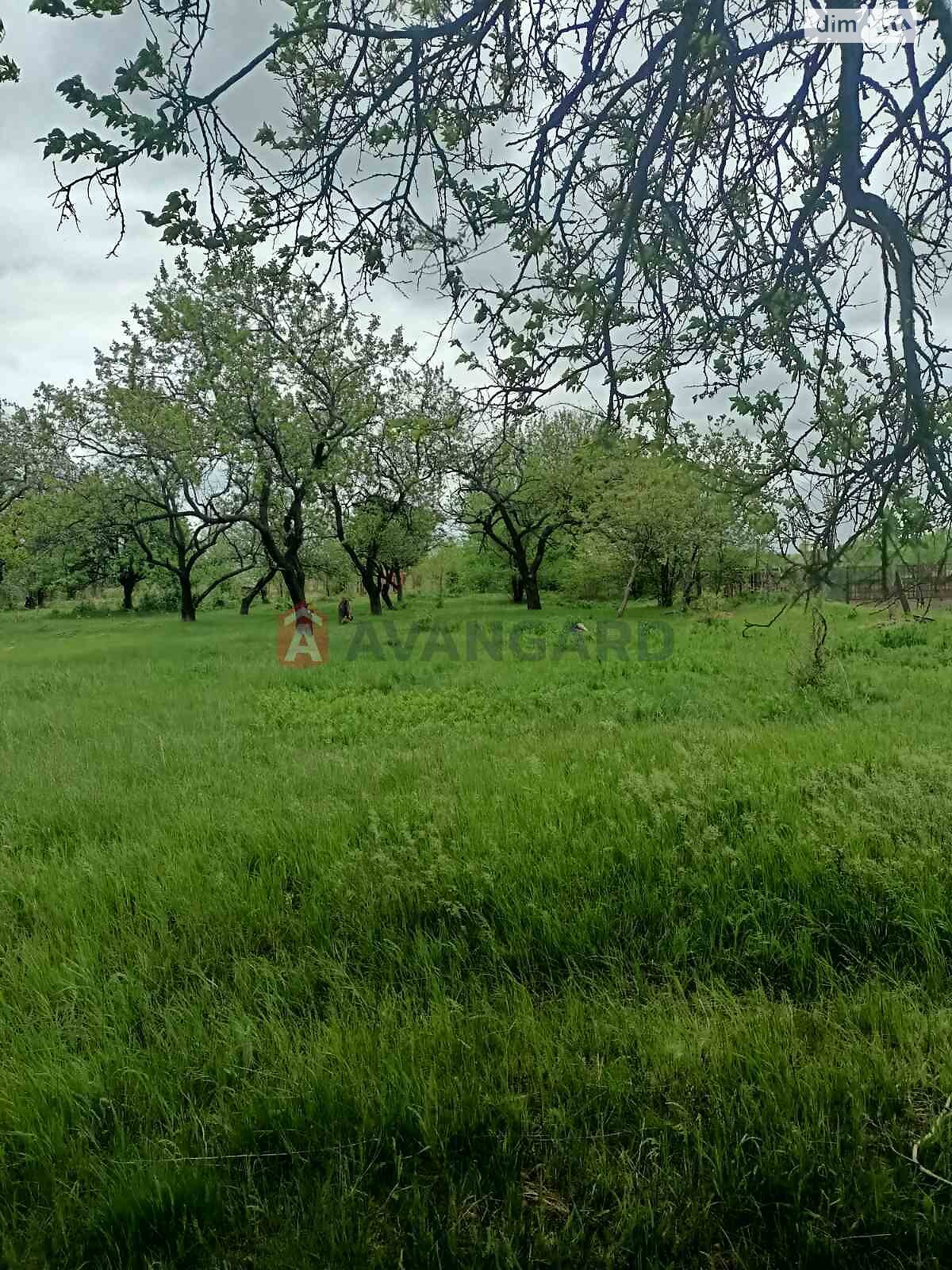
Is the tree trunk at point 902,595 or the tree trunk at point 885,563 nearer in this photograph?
the tree trunk at point 885,563

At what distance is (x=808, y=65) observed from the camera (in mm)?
2936

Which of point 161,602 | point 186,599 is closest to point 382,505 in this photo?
point 186,599

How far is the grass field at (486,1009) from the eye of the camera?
61.5 inches

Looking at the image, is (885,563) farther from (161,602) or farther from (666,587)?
(161,602)

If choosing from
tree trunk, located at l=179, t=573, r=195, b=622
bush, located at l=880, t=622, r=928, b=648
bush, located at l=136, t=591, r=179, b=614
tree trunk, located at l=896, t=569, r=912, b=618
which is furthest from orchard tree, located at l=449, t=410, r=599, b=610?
bush, located at l=136, t=591, r=179, b=614

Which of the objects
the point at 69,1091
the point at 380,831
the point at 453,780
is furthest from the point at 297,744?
the point at 69,1091

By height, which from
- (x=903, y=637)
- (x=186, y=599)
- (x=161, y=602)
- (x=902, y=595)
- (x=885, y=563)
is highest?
(x=161, y=602)

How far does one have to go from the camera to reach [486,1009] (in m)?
2.26

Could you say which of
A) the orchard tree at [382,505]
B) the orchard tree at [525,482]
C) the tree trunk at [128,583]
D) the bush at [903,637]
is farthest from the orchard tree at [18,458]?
the bush at [903,637]

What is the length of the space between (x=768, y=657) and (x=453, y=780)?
8.57m

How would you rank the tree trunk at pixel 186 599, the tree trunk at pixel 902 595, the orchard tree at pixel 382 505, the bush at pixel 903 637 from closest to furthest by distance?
1. the tree trunk at pixel 902 595
2. the bush at pixel 903 637
3. the orchard tree at pixel 382 505
4. the tree trunk at pixel 186 599

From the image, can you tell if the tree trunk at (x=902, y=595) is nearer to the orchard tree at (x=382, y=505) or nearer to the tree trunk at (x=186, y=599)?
the orchard tree at (x=382, y=505)

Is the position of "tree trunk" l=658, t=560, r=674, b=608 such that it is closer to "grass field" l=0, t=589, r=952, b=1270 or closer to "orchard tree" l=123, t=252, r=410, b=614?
"orchard tree" l=123, t=252, r=410, b=614


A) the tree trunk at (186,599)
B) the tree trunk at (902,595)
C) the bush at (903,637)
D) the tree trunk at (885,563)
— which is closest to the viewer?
the tree trunk at (885,563)
